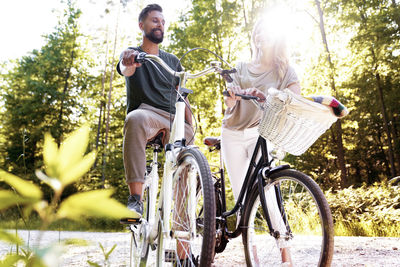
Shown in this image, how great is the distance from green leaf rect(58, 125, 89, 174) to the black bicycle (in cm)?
189

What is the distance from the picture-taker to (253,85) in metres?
2.95

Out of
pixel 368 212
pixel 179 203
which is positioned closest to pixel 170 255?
pixel 179 203

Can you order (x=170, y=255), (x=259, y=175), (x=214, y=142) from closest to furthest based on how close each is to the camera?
(x=170, y=255) < (x=259, y=175) < (x=214, y=142)

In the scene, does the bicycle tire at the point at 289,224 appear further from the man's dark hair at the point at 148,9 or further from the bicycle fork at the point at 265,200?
the man's dark hair at the point at 148,9

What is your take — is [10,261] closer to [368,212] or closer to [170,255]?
[170,255]

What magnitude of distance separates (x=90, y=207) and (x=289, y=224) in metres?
2.25

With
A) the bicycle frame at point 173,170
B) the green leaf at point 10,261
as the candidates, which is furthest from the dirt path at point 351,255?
the green leaf at point 10,261

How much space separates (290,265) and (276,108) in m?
0.95

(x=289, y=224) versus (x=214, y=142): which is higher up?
(x=214, y=142)

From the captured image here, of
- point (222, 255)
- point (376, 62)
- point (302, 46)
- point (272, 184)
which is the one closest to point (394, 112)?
point (376, 62)

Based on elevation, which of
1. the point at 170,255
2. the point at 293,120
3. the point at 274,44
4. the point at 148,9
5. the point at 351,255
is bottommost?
the point at 351,255

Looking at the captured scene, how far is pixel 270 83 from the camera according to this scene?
2.89 metres

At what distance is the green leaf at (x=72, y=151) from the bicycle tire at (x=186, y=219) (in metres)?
1.55

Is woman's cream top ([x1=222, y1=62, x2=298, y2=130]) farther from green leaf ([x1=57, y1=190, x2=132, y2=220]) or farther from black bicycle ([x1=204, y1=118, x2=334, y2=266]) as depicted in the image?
green leaf ([x1=57, y1=190, x2=132, y2=220])
